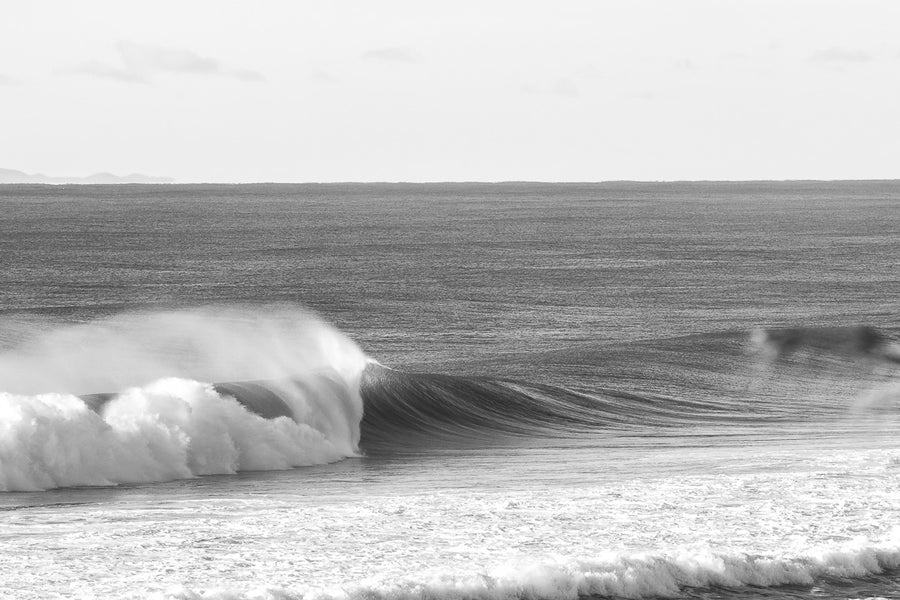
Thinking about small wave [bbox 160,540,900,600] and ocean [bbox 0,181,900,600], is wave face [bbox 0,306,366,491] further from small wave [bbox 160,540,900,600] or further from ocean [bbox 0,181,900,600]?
small wave [bbox 160,540,900,600]

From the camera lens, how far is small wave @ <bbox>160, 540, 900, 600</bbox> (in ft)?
40.1

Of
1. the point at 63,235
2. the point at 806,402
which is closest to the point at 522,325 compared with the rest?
the point at 806,402

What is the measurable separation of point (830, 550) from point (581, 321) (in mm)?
34130

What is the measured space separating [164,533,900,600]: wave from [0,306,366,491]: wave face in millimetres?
6805

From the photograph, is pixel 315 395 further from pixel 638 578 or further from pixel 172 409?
pixel 638 578

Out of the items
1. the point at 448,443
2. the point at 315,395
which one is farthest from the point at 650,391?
the point at 315,395

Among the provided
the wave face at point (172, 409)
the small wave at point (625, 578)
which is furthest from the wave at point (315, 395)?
the small wave at point (625, 578)

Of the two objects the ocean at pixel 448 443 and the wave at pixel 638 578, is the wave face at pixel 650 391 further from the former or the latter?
the wave at pixel 638 578

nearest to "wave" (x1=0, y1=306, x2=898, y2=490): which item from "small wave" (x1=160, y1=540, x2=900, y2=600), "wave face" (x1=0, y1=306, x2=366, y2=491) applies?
"wave face" (x1=0, y1=306, x2=366, y2=491)

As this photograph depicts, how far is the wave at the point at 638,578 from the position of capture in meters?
12.2

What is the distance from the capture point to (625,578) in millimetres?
12977

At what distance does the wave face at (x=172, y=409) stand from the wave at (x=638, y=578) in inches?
268

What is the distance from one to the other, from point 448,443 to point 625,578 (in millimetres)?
11378

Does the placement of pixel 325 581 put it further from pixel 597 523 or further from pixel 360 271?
pixel 360 271
